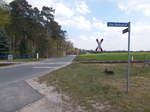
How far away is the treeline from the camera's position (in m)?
41.0

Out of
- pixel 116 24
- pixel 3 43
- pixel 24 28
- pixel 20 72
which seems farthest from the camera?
pixel 24 28

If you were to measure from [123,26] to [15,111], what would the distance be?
4677 millimetres

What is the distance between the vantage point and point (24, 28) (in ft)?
145

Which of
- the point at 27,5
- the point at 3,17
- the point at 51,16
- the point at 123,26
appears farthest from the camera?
the point at 51,16

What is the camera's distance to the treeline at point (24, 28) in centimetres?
4097

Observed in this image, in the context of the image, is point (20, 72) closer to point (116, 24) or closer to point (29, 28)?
point (116, 24)

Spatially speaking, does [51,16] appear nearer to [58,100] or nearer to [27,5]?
[27,5]

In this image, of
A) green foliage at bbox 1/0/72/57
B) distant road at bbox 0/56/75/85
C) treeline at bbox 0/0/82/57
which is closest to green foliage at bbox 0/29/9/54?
treeline at bbox 0/0/82/57

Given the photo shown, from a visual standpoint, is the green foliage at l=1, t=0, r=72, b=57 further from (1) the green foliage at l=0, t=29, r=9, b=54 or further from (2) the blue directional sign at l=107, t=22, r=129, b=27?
(2) the blue directional sign at l=107, t=22, r=129, b=27

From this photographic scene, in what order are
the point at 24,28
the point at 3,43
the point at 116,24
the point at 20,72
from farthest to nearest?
the point at 24,28 → the point at 3,43 → the point at 20,72 → the point at 116,24

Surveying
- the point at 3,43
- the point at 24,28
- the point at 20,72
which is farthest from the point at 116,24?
the point at 24,28

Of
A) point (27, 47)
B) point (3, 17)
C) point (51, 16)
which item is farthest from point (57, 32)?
point (3, 17)

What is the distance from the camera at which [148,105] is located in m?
4.88

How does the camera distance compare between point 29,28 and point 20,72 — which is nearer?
point 20,72
